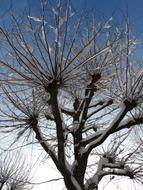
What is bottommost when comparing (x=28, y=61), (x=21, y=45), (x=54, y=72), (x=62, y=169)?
(x=62, y=169)

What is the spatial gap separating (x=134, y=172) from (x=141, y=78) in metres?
2.82

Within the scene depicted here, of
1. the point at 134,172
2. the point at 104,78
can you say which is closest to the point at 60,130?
the point at 104,78

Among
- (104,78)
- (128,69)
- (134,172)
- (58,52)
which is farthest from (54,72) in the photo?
(134,172)

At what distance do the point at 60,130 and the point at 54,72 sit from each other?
1.01m

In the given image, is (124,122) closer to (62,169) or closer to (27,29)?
(62,169)

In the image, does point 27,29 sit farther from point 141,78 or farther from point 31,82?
point 141,78

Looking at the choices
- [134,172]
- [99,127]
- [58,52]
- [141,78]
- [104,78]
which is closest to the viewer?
[58,52]

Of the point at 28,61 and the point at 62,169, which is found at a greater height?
the point at 28,61

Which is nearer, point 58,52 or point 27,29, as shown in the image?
point 58,52

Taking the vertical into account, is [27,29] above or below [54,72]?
above

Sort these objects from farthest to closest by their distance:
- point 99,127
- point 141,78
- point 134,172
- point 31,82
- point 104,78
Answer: point 99,127 < point 134,172 < point 104,78 < point 141,78 < point 31,82

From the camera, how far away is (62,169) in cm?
654

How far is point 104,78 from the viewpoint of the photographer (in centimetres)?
754

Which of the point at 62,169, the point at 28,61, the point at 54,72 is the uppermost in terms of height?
the point at 28,61
